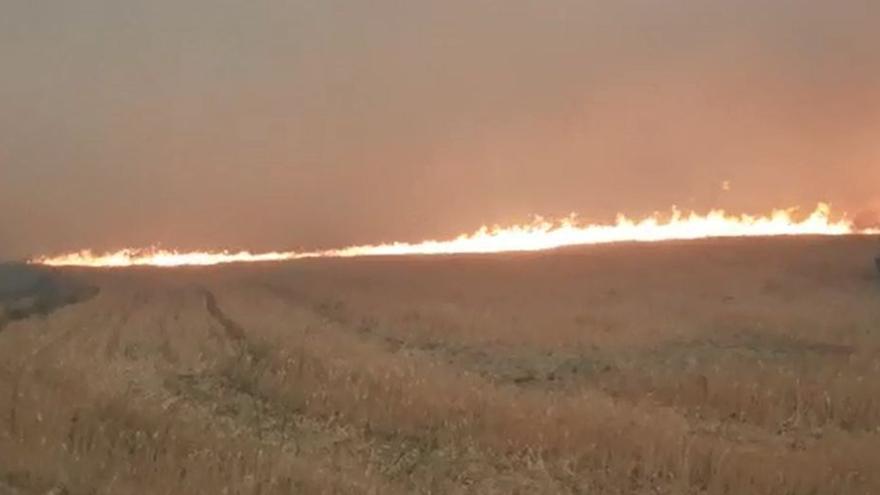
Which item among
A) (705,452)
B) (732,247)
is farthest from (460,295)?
(705,452)

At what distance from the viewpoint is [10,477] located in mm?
13508

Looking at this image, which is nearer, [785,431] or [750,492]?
[750,492]

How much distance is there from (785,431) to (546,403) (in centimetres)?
377

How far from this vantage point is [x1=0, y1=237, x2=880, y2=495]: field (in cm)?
1554

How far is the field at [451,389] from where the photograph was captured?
15.5 meters

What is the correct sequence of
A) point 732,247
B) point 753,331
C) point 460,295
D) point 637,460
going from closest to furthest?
point 637,460 < point 753,331 < point 460,295 < point 732,247

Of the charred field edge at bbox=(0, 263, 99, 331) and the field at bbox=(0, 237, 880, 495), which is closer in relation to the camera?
the field at bbox=(0, 237, 880, 495)

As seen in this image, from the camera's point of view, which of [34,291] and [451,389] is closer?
[451,389]

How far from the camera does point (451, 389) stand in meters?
21.9

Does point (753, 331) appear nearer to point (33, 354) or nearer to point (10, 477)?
point (33, 354)

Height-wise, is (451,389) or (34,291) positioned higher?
(34,291)

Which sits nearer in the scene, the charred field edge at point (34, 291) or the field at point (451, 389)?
the field at point (451, 389)

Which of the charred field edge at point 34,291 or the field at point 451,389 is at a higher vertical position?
the charred field edge at point 34,291

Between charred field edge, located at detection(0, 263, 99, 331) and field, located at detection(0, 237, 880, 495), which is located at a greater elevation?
charred field edge, located at detection(0, 263, 99, 331)
